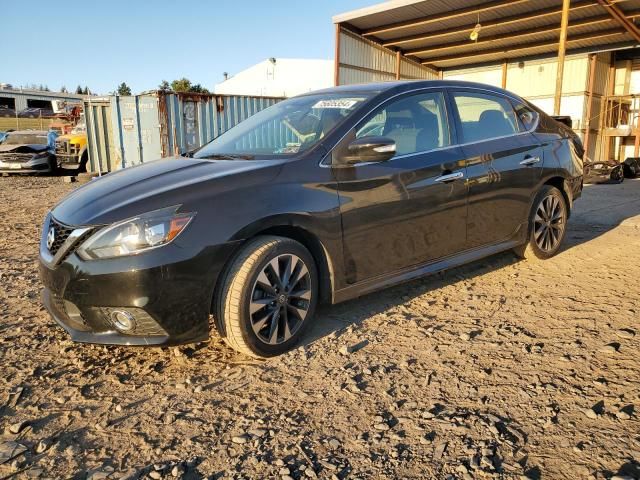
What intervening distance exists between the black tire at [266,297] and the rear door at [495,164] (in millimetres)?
1621

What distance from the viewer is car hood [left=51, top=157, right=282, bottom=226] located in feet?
9.09

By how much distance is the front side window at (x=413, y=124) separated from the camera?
143 inches

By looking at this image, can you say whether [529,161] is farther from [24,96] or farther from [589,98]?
[24,96]

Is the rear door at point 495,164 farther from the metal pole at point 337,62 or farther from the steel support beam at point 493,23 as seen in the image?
the metal pole at point 337,62

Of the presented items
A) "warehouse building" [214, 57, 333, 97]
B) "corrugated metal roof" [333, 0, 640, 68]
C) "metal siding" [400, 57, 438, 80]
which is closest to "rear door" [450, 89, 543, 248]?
"corrugated metal roof" [333, 0, 640, 68]

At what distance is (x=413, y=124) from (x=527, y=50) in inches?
703

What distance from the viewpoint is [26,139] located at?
1714 cm

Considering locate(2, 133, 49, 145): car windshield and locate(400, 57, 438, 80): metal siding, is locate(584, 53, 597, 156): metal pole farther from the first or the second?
locate(2, 133, 49, 145): car windshield

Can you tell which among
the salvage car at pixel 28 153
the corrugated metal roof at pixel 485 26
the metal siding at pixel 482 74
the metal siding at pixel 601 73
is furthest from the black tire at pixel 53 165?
the metal siding at pixel 601 73

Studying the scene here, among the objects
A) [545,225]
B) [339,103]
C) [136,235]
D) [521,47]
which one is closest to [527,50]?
[521,47]

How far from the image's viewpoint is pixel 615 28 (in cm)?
1684

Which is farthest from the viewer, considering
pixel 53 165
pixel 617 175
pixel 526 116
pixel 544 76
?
pixel 544 76

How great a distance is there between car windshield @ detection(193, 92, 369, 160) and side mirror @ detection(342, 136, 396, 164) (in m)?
0.23

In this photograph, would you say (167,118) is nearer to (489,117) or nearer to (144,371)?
(489,117)
